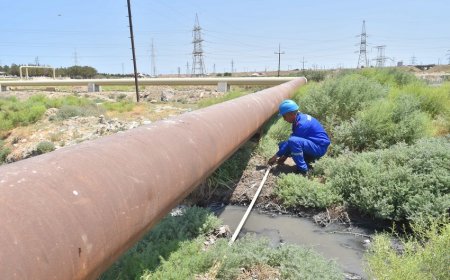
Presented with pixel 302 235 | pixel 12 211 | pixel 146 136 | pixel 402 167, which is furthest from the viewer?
pixel 402 167

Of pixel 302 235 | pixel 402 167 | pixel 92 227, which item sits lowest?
pixel 302 235

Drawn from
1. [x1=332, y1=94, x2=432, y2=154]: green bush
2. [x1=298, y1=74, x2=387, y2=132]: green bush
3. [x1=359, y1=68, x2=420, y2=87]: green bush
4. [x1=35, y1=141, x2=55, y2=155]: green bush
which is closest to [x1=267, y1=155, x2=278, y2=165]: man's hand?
[x1=332, y1=94, x2=432, y2=154]: green bush

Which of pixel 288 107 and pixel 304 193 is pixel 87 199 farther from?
pixel 288 107

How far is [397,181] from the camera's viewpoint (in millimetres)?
5152

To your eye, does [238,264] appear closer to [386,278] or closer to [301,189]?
[386,278]

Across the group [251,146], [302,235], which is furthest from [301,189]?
[251,146]

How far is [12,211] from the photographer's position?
3.85ft

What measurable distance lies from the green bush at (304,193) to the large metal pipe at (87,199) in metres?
3.12

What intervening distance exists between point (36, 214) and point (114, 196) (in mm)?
415

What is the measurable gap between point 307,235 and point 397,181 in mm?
1371

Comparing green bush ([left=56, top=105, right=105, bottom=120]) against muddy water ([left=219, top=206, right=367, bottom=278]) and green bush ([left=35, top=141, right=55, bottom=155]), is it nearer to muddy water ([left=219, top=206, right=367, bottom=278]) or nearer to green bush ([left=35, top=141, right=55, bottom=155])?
green bush ([left=35, top=141, right=55, bottom=155])

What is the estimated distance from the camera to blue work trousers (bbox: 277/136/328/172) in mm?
6227

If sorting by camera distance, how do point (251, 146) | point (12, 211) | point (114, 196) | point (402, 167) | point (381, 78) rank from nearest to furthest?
point (12, 211) < point (114, 196) < point (402, 167) < point (251, 146) < point (381, 78)

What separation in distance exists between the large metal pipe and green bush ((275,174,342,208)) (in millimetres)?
3121
